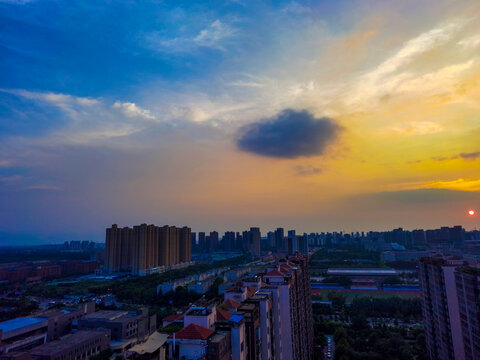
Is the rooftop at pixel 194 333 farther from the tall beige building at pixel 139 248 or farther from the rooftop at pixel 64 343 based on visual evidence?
the tall beige building at pixel 139 248

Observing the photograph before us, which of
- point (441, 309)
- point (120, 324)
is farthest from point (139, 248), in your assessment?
point (441, 309)

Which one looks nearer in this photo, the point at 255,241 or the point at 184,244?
the point at 184,244

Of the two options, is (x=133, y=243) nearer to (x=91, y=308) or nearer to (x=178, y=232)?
(x=178, y=232)

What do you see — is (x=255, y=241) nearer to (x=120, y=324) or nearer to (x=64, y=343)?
(x=120, y=324)

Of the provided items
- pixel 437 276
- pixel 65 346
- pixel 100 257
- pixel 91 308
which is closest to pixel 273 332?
pixel 437 276

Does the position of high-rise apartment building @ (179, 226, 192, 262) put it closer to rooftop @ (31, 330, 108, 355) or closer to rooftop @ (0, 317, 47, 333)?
rooftop @ (0, 317, 47, 333)

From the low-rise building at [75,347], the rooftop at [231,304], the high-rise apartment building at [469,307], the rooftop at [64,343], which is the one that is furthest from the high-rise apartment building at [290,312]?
the rooftop at [64,343]
